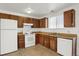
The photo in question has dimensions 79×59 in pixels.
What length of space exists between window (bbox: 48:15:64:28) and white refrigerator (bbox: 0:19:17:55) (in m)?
2.31

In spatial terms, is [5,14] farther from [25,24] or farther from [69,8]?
[69,8]

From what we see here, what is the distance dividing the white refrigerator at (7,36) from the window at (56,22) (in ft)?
7.58

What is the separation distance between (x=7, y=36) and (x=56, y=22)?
275 cm

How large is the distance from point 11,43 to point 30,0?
3.04 meters

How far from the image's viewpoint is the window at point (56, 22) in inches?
175

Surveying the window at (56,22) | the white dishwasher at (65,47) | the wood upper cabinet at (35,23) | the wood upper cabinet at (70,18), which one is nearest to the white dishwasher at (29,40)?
the wood upper cabinet at (35,23)

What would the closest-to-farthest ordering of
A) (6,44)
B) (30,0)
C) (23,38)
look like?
(30,0)
(6,44)
(23,38)

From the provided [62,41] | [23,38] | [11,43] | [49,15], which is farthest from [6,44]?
[49,15]

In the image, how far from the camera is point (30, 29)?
5.91 meters

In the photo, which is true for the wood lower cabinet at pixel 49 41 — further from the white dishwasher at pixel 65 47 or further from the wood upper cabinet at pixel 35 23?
the wood upper cabinet at pixel 35 23

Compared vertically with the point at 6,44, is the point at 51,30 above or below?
above

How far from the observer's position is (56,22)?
494cm

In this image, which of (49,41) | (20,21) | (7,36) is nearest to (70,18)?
(49,41)

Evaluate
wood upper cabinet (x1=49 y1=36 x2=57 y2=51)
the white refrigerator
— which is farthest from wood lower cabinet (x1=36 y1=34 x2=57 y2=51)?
the white refrigerator
